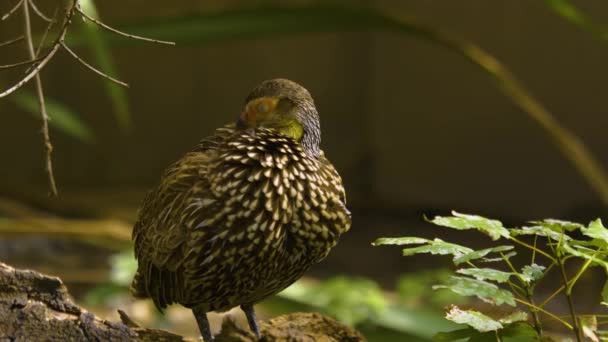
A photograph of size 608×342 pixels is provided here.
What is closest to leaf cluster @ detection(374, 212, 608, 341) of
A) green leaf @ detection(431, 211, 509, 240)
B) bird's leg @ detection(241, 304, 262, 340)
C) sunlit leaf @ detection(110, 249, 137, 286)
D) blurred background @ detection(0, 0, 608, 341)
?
green leaf @ detection(431, 211, 509, 240)

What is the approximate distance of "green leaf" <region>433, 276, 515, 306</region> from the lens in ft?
4.83

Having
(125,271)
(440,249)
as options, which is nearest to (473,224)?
(440,249)

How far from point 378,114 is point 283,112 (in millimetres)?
4776

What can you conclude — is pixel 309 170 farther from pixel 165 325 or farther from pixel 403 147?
pixel 403 147

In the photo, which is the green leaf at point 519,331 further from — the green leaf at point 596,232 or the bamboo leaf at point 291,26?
the bamboo leaf at point 291,26

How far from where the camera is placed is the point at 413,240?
154 centimetres

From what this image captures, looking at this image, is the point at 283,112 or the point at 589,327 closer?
the point at 589,327

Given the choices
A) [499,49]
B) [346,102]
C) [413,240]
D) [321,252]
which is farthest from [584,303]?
[413,240]

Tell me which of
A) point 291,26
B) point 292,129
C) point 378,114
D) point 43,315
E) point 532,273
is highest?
point 378,114

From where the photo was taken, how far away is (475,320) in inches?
59.7

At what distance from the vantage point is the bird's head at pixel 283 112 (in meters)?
2.04

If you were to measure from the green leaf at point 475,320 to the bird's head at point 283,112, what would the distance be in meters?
0.67

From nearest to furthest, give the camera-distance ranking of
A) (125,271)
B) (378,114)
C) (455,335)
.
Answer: (455,335)
(125,271)
(378,114)

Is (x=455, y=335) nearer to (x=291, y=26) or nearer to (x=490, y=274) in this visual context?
(x=490, y=274)
